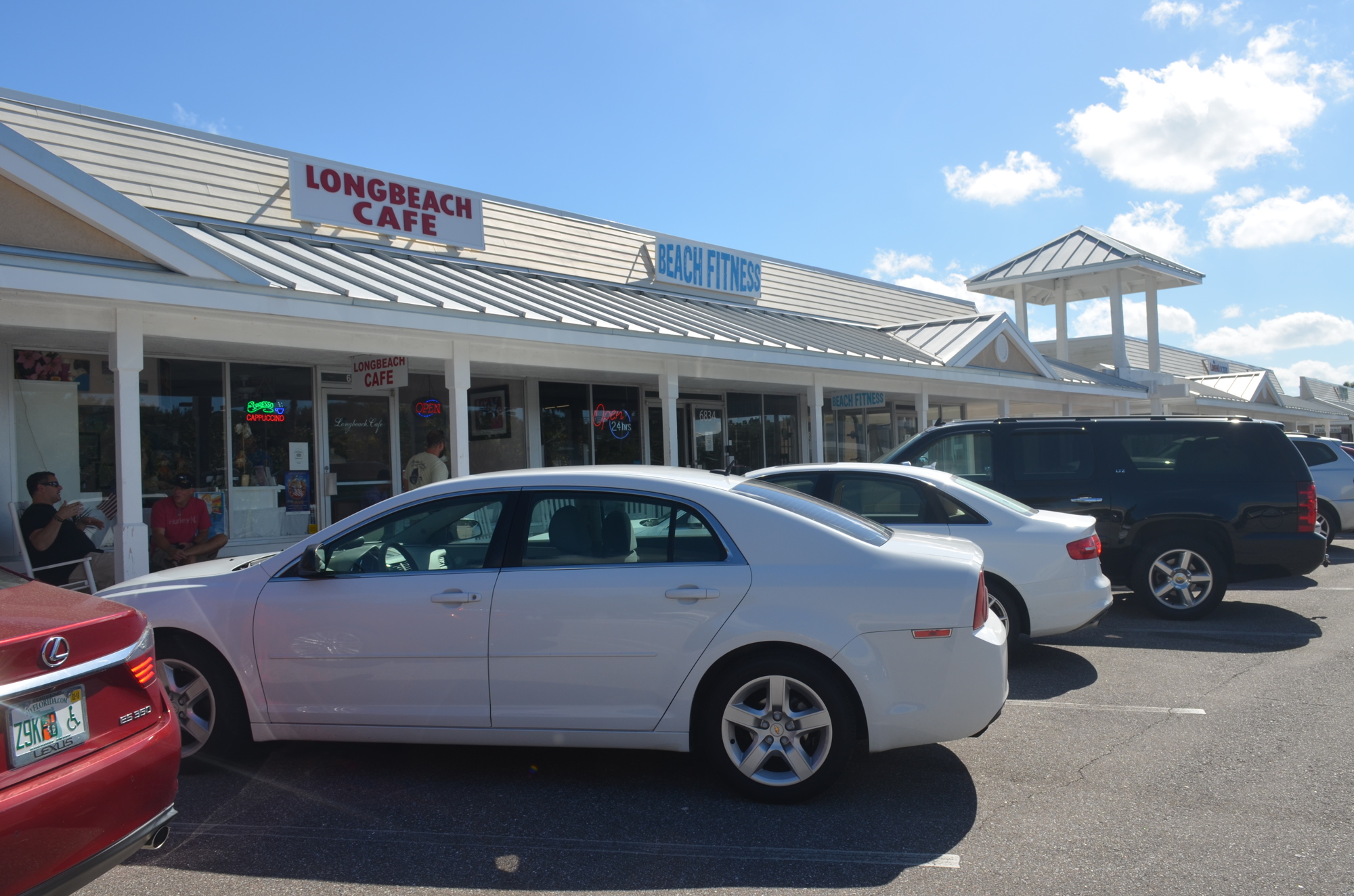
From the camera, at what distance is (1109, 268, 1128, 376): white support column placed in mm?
25453

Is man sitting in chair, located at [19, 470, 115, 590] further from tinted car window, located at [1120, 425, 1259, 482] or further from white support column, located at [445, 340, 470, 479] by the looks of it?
tinted car window, located at [1120, 425, 1259, 482]

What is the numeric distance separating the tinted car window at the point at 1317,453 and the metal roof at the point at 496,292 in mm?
5821

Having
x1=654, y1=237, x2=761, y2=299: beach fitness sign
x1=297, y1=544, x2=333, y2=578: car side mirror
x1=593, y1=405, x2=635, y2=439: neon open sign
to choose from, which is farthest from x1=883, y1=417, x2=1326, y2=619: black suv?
x1=654, y1=237, x2=761, y2=299: beach fitness sign

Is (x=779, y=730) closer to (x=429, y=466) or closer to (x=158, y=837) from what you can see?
(x=158, y=837)

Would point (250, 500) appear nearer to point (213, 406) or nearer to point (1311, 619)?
point (213, 406)

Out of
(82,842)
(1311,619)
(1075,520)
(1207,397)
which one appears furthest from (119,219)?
(1207,397)

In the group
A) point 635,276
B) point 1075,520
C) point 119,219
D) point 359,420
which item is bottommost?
point 1075,520

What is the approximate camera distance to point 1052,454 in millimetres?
8680

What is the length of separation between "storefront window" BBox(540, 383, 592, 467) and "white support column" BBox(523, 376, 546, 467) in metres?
0.12

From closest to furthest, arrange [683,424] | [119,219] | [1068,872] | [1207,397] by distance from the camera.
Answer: [1068,872] → [119,219] → [683,424] → [1207,397]

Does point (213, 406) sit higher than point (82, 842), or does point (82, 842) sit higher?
point (213, 406)

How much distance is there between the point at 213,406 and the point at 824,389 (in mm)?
10602

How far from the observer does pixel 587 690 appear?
4.32 metres

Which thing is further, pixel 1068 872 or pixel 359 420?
pixel 359 420
